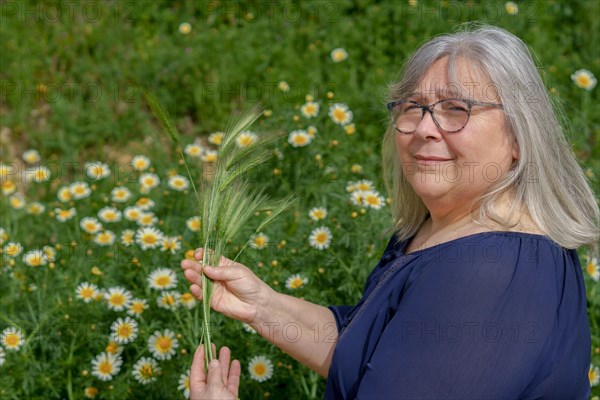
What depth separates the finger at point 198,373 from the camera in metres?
1.67

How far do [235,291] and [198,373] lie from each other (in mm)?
337

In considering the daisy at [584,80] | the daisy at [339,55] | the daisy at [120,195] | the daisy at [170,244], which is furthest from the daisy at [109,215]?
the daisy at [584,80]

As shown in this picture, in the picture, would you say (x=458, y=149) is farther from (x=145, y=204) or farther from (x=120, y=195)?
(x=120, y=195)

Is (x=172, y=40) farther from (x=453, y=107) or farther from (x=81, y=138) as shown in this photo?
(x=453, y=107)

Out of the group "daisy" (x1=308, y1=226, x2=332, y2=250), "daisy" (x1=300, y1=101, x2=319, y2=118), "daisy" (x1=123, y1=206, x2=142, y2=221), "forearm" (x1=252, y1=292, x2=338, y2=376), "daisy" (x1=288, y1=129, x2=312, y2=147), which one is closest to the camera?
"forearm" (x1=252, y1=292, x2=338, y2=376)

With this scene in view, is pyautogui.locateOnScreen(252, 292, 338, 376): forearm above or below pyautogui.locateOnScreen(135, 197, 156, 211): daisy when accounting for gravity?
above

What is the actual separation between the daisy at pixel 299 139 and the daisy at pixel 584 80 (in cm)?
159

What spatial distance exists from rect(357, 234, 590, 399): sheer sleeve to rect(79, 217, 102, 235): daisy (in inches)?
77.9

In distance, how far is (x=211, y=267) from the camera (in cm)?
183

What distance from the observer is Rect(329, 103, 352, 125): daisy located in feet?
12.0

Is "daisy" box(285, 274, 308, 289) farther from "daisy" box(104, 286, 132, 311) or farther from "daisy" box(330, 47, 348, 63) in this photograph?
"daisy" box(330, 47, 348, 63)

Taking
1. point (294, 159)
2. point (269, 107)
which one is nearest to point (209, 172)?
point (294, 159)

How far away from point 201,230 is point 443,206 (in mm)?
545

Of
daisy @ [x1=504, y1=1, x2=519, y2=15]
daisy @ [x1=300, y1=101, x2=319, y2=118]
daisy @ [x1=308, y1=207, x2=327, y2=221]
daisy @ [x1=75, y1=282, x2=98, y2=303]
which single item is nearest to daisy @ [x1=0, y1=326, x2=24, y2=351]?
daisy @ [x1=75, y1=282, x2=98, y2=303]
